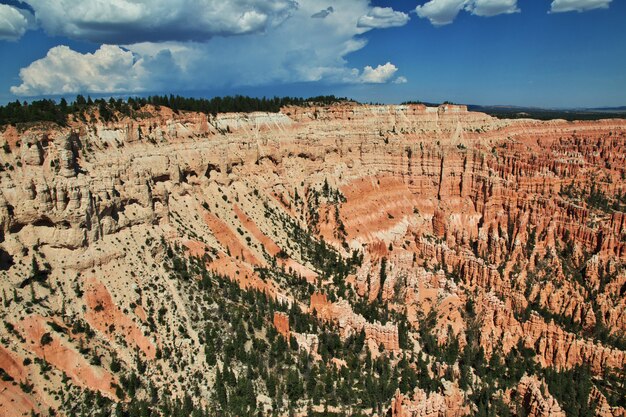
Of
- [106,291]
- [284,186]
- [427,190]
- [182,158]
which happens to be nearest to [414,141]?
[427,190]

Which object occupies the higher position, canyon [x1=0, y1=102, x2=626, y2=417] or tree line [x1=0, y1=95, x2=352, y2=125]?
tree line [x1=0, y1=95, x2=352, y2=125]

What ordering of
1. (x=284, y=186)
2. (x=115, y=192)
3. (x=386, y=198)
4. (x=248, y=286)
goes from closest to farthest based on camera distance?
1. (x=115, y=192)
2. (x=248, y=286)
3. (x=284, y=186)
4. (x=386, y=198)

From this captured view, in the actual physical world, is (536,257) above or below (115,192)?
below

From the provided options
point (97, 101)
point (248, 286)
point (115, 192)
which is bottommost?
point (248, 286)

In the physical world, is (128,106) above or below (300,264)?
above

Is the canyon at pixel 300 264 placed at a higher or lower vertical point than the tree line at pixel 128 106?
lower

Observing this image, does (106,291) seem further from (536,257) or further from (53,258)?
(536,257)

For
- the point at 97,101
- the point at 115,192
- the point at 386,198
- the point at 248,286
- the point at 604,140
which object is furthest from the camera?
the point at 604,140

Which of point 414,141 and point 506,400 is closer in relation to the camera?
point 506,400
